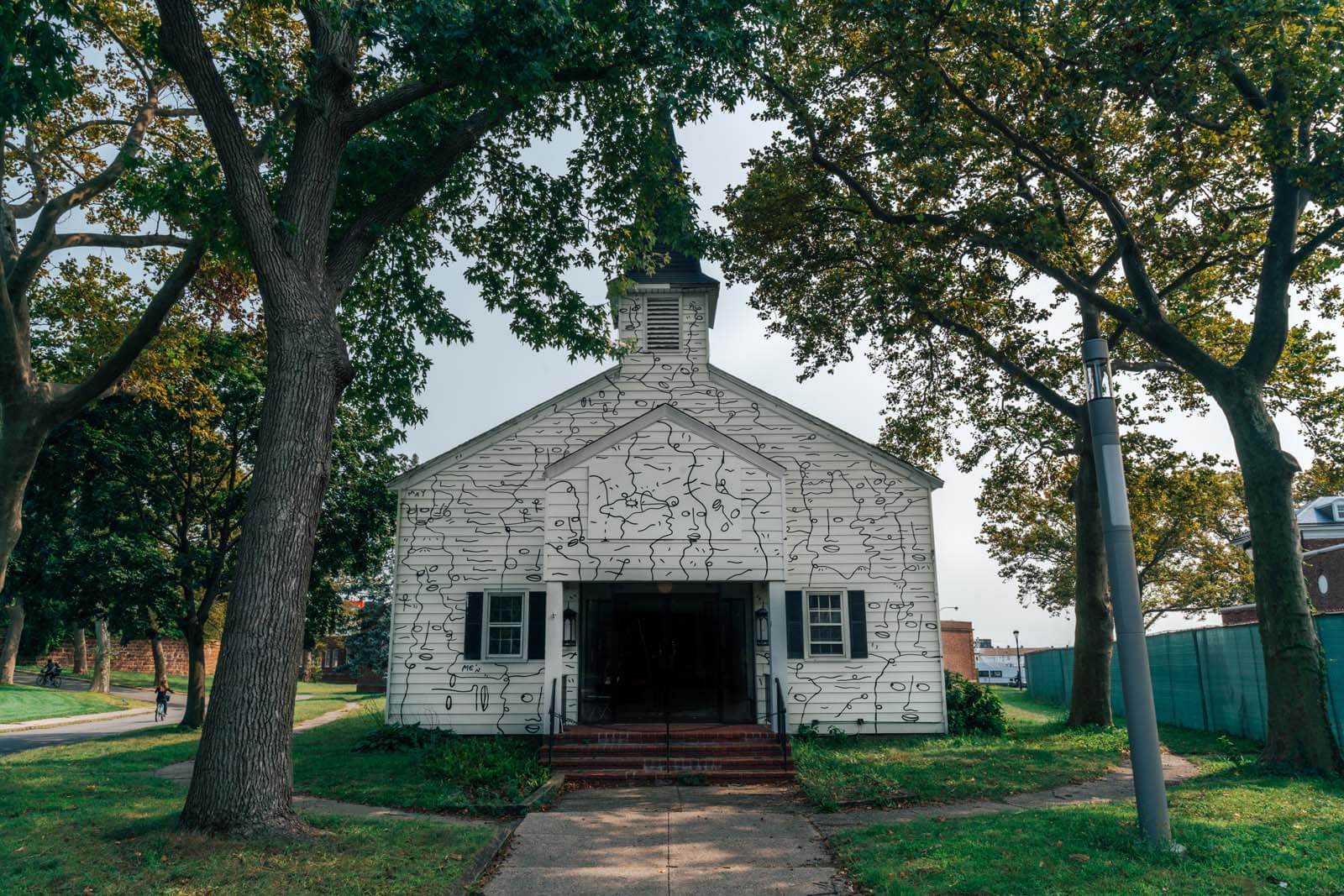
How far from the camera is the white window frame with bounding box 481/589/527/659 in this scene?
14773 mm

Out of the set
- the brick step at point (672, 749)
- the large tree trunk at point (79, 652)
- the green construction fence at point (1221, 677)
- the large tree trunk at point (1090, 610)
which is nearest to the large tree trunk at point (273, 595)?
the brick step at point (672, 749)

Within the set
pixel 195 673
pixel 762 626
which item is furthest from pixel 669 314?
pixel 195 673

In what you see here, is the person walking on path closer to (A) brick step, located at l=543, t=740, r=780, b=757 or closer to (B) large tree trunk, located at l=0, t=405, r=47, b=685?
→ (B) large tree trunk, located at l=0, t=405, r=47, b=685

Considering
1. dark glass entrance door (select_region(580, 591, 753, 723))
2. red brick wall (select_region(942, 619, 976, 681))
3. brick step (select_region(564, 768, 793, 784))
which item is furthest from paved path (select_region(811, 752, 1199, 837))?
red brick wall (select_region(942, 619, 976, 681))

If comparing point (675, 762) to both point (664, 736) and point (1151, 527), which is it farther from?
point (1151, 527)

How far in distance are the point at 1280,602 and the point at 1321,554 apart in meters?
25.1

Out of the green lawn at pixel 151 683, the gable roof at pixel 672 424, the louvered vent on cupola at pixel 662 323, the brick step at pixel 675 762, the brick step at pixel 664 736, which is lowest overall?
the green lawn at pixel 151 683

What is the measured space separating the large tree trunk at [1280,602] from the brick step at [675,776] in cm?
610

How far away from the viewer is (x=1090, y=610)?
16.5 meters

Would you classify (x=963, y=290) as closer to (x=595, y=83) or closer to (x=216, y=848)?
(x=595, y=83)

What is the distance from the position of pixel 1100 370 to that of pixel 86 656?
53963 millimetres

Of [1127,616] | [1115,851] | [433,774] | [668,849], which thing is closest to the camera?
[1115,851]

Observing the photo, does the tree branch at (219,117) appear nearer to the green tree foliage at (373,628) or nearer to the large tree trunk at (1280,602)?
Result: the large tree trunk at (1280,602)

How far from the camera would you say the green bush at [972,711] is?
1528 centimetres
